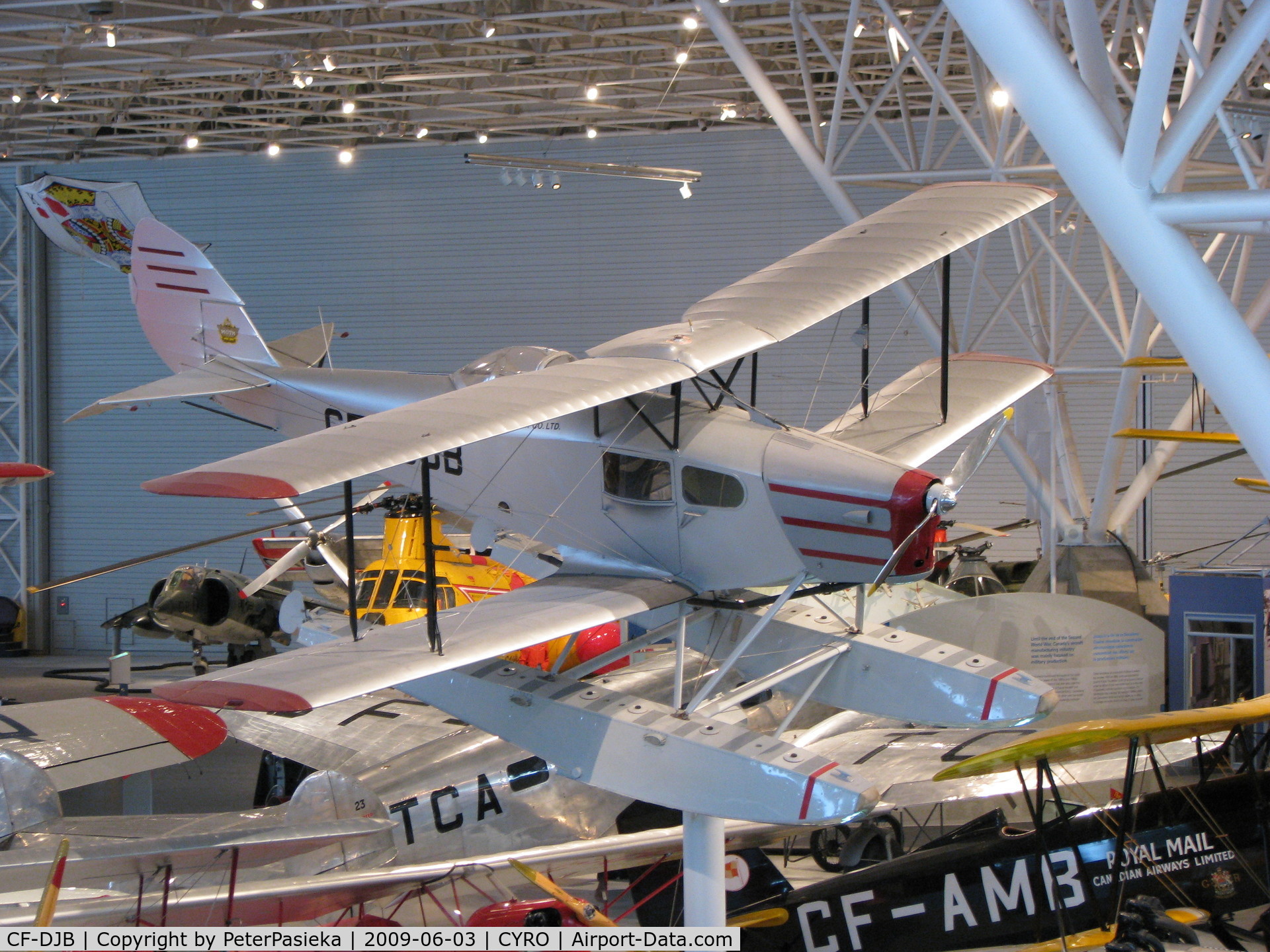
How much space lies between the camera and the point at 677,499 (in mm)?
6344

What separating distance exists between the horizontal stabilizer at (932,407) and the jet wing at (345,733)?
11.5ft

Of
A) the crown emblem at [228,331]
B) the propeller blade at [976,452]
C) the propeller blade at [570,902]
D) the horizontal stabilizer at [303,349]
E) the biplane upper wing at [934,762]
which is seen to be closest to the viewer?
the propeller blade at [570,902]

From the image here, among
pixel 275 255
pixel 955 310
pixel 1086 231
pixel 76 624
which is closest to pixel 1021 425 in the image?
pixel 955 310

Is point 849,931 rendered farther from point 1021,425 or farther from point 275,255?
point 275,255

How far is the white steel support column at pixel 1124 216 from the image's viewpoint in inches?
117

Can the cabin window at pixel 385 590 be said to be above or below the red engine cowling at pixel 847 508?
below

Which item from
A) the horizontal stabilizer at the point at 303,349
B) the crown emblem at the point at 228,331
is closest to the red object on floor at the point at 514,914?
the crown emblem at the point at 228,331

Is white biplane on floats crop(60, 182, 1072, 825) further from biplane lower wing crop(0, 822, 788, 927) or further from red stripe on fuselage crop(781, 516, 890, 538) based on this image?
biplane lower wing crop(0, 822, 788, 927)

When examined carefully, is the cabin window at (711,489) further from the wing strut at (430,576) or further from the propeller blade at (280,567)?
the propeller blade at (280,567)

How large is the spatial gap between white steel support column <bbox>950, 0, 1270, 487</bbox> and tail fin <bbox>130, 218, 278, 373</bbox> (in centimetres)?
958

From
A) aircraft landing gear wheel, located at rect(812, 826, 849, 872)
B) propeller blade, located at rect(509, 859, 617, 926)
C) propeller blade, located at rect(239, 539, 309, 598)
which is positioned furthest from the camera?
propeller blade, located at rect(239, 539, 309, 598)

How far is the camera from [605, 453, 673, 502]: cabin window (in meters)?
6.40

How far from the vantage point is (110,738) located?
630 centimetres

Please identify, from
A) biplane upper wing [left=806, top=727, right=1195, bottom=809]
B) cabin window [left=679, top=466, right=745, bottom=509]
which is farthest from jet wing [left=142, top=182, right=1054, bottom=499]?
biplane upper wing [left=806, top=727, right=1195, bottom=809]
